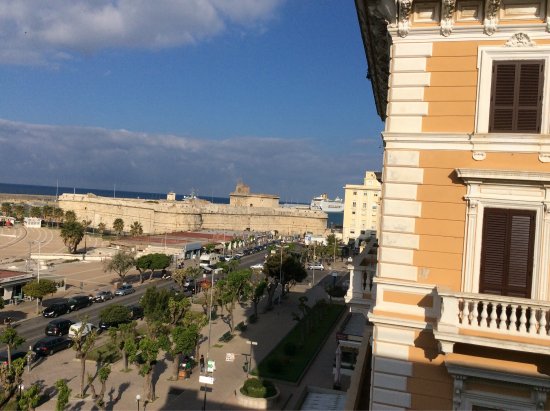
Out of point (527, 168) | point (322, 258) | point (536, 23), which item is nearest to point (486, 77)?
point (536, 23)

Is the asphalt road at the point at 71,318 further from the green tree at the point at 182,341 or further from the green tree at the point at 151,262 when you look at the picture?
the green tree at the point at 182,341

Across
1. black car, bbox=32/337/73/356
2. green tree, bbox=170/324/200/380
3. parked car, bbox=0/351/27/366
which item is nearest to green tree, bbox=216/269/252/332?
green tree, bbox=170/324/200/380

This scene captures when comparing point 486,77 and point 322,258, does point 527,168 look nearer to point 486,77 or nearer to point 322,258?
point 486,77

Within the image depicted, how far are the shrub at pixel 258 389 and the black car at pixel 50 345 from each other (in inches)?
521

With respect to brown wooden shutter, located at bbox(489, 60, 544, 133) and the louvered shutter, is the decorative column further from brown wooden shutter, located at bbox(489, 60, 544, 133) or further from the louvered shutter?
brown wooden shutter, located at bbox(489, 60, 544, 133)

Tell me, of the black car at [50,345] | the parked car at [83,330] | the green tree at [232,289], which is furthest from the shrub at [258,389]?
the green tree at [232,289]

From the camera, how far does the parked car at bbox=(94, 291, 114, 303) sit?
44.3 m

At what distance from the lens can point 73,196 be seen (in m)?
130

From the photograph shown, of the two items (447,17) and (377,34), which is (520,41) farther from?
(377,34)

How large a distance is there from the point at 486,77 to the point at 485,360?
4.31m

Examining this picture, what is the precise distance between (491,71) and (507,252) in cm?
283

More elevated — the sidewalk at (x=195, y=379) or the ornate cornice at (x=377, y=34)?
the ornate cornice at (x=377, y=34)

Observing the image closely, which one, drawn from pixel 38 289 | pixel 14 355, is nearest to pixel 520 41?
pixel 14 355

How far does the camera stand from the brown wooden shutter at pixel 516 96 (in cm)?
743
